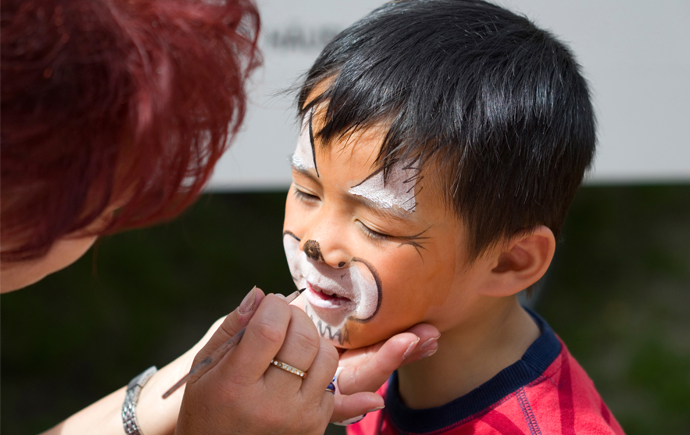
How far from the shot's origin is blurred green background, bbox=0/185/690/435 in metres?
2.17

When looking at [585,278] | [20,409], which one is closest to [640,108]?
[585,278]

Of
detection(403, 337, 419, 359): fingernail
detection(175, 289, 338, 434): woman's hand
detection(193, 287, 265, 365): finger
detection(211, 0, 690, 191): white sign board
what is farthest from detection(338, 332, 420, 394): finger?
detection(211, 0, 690, 191): white sign board

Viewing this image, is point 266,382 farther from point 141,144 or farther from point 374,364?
point 141,144

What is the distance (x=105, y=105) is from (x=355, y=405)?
0.55 meters

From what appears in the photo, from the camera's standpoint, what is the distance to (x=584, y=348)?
231cm

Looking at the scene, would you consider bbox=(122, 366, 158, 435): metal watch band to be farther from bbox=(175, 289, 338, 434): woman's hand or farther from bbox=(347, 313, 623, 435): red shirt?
bbox=(347, 313, 623, 435): red shirt

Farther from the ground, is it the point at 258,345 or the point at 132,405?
the point at 258,345

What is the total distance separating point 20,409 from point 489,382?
187 centimetres

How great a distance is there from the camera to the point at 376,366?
939 millimetres

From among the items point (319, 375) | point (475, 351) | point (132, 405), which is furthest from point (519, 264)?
point (132, 405)

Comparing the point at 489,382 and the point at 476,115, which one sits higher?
the point at 476,115

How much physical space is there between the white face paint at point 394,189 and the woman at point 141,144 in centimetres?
21

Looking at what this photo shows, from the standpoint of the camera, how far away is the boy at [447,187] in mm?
873

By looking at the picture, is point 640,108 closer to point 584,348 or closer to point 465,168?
point 584,348
